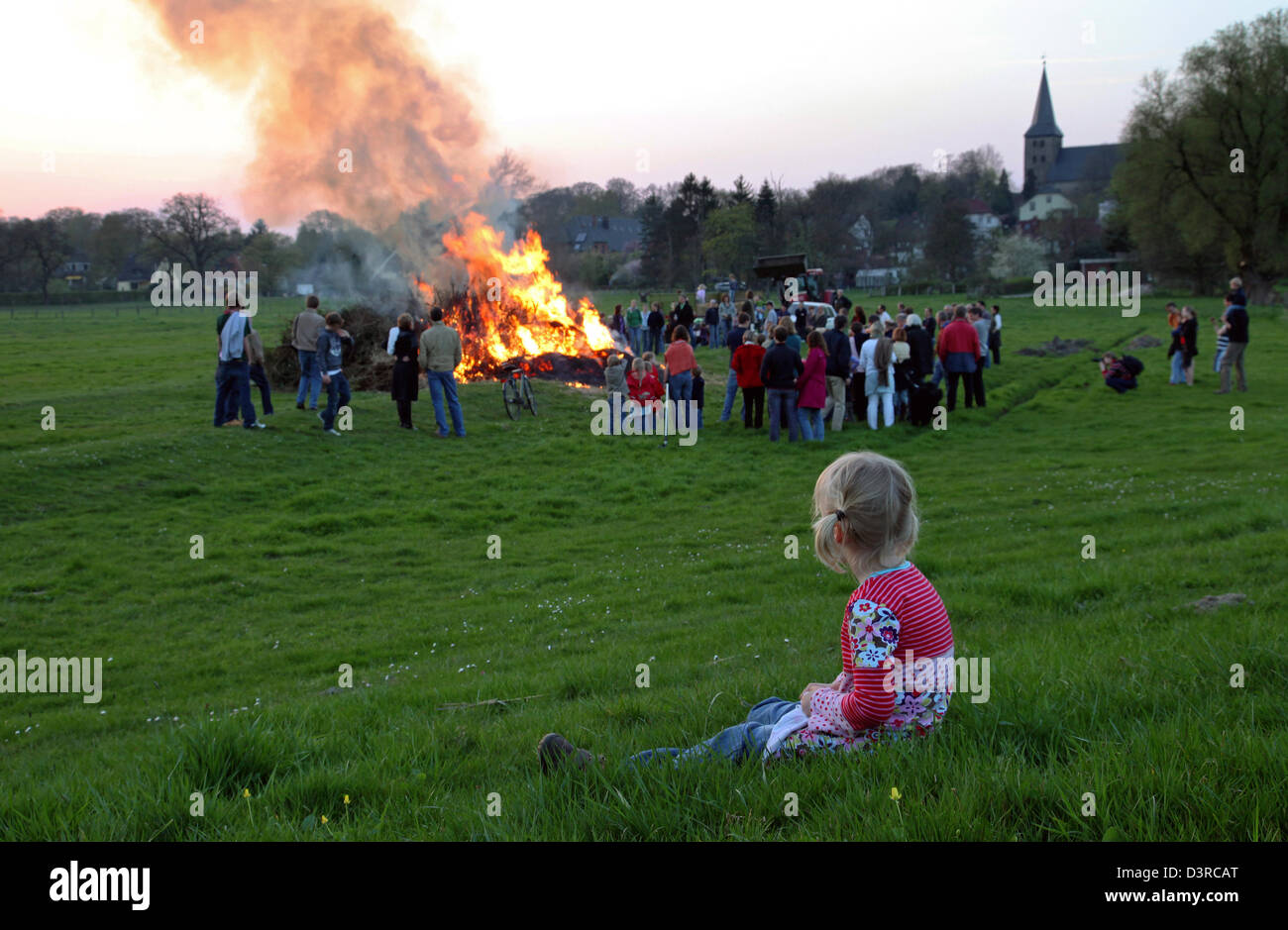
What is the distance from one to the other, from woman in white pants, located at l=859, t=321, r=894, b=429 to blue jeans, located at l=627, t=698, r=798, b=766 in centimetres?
1653

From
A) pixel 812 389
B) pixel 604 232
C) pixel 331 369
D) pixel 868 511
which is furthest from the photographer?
pixel 604 232

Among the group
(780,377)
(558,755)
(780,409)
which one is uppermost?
(780,377)

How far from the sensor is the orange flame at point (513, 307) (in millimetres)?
29250

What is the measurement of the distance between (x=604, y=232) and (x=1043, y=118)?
86.4m

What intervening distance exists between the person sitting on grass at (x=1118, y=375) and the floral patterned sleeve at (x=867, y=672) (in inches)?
970

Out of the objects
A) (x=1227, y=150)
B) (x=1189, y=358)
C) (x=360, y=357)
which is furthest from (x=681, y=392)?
(x=1227, y=150)

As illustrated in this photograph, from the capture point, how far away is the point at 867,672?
3.60m

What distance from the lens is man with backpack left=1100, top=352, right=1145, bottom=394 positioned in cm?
2534

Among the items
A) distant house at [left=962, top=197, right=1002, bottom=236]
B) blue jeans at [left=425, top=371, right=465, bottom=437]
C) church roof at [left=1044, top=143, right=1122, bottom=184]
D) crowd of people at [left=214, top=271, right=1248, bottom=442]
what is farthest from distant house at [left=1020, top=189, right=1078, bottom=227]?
blue jeans at [left=425, top=371, right=465, bottom=437]

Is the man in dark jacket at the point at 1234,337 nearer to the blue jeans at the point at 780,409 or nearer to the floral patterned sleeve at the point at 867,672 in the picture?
the blue jeans at the point at 780,409

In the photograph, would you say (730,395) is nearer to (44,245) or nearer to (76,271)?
(44,245)

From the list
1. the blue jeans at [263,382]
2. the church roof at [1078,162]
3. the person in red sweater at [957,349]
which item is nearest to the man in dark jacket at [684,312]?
the person in red sweater at [957,349]
